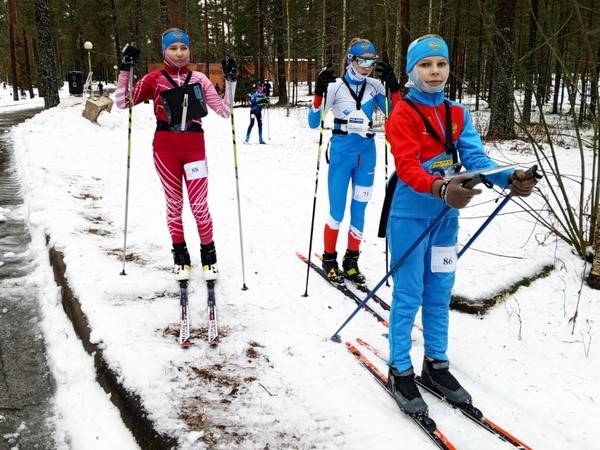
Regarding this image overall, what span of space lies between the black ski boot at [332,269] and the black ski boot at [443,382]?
183 centimetres

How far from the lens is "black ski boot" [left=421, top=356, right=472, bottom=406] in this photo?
10.2 ft

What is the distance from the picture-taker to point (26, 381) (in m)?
3.27

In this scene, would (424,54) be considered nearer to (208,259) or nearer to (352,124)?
(352,124)

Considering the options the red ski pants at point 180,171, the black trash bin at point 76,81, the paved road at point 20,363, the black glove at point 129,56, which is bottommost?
the paved road at point 20,363

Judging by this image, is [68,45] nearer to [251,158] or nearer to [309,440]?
[251,158]

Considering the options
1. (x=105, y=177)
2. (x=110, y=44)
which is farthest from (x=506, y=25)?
(x=110, y=44)

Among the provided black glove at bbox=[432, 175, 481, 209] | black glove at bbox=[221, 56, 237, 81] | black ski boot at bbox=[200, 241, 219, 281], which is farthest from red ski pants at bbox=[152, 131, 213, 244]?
black glove at bbox=[432, 175, 481, 209]

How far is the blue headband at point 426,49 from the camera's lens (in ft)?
9.50

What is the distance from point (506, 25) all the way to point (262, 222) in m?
10.9

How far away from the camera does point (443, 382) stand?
3182 millimetres

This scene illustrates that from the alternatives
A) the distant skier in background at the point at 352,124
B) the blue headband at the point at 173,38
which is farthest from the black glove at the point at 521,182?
the blue headband at the point at 173,38

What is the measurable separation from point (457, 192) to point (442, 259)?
78cm

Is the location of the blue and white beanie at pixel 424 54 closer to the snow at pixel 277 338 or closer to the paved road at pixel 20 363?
the snow at pixel 277 338

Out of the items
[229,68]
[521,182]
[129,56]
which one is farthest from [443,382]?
[129,56]
